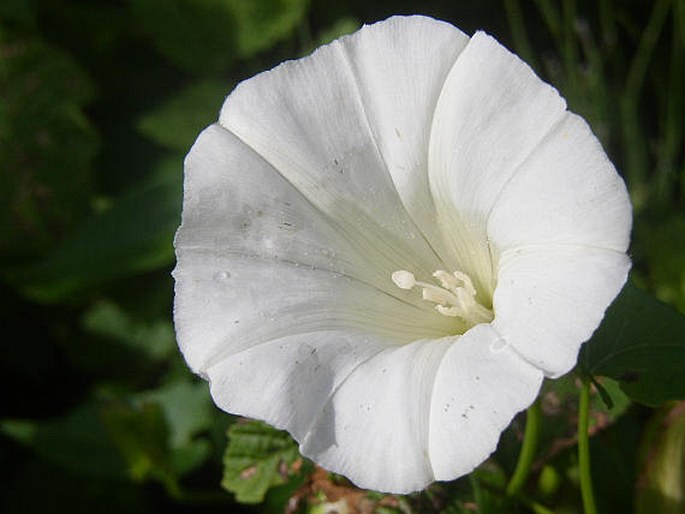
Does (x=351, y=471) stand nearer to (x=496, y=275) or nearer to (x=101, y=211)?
(x=496, y=275)

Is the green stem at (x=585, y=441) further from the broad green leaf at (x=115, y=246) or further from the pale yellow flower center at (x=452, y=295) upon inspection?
the broad green leaf at (x=115, y=246)

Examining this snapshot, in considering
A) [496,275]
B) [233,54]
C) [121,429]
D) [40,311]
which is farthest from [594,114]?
[40,311]

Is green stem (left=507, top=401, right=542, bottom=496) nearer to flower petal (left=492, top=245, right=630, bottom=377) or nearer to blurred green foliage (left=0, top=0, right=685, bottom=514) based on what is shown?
flower petal (left=492, top=245, right=630, bottom=377)

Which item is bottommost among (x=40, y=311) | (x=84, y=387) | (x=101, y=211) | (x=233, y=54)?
(x=84, y=387)

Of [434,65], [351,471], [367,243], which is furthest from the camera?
[367,243]


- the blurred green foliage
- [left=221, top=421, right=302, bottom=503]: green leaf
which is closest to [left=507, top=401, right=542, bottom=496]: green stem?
[left=221, top=421, right=302, bottom=503]: green leaf
